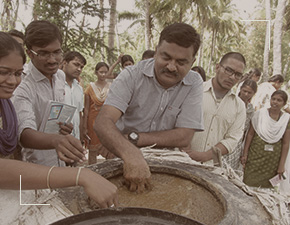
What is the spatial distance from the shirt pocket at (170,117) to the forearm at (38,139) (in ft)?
2.55

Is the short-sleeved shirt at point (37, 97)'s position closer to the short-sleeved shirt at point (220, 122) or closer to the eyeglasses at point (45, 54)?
the eyeglasses at point (45, 54)

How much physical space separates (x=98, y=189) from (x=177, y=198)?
508 mm

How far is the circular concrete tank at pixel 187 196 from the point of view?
3.59 feet

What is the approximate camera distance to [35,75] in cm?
210

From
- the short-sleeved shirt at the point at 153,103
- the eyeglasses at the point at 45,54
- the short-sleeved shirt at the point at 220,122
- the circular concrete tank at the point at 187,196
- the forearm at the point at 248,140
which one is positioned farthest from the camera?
the forearm at the point at 248,140

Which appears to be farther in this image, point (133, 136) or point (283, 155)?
point (283, 155)

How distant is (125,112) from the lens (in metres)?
1.85

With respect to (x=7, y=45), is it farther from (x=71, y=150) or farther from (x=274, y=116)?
(x=274, y=116)

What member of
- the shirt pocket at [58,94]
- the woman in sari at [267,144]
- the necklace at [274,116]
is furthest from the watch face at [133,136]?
A: the necklace at [274,116]

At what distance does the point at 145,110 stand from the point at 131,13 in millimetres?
19538

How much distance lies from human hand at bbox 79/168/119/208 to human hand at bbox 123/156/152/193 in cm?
30

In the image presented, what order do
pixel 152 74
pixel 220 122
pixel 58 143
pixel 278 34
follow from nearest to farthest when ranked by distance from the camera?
pixel 58 143
pixel 152 74
pixel 220 122
pixel 278 34

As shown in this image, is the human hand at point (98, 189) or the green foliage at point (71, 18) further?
the green foliage at point (71, 18)

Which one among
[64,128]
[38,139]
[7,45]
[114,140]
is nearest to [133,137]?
[114,140]
